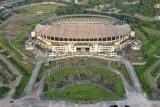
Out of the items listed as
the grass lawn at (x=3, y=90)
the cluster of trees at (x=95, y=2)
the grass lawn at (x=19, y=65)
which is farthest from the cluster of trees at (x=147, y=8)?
the grass lawn at (x=3, y=90)

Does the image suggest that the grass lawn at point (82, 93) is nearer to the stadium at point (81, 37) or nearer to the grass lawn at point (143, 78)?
the grass lawn at point (143, 78)

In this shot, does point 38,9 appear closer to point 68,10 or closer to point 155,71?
point 68,10

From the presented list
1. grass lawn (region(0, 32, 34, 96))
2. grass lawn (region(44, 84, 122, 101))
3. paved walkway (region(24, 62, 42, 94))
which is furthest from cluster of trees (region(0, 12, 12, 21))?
grass lawn (region(44, 84, 122, 101))

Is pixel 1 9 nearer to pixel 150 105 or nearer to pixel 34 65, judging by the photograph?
pixel 34 65

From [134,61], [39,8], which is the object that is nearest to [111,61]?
[134,61]

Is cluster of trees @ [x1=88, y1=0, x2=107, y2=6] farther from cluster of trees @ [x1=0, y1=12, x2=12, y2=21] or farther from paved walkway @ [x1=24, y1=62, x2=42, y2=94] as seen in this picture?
paved walkway @ [x1=24, y1=62, x2=42, y2=94]

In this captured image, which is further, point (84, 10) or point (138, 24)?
point (84, 10)

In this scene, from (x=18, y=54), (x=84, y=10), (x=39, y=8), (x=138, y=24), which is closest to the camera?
(x=18, y=54)
